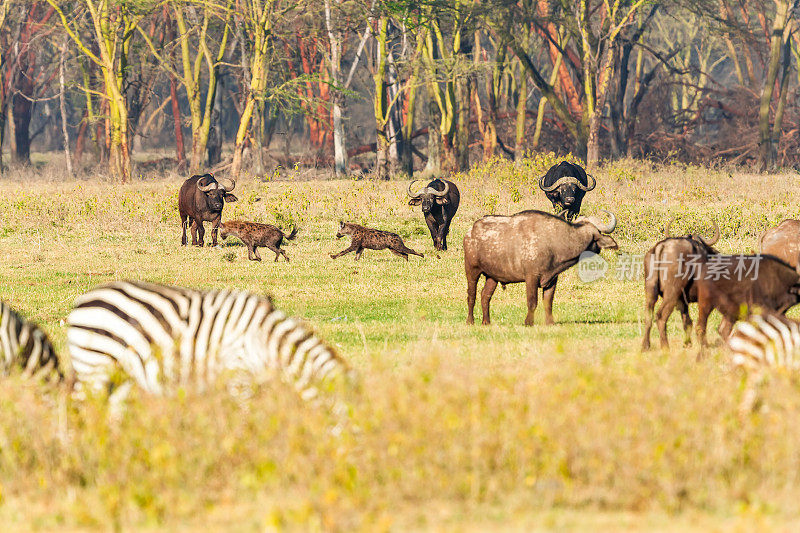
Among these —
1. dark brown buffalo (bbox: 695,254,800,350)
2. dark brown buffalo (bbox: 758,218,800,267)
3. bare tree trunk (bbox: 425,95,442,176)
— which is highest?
bare tree trunk (bbox: 425,95,442,176)

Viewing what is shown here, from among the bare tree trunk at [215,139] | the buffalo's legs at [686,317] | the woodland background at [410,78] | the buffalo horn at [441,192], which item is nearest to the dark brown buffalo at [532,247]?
the buffalo's legs at [686,317]

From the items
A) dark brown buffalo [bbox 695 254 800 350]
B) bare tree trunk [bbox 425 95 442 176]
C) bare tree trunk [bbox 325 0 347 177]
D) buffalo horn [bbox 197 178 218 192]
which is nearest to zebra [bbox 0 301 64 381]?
dark brown buffalo [bbox 695 254 800 350]

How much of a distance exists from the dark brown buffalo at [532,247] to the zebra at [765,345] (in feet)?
16.0

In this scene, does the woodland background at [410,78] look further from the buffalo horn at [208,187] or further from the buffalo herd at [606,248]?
the buffalo herd at [606,248]

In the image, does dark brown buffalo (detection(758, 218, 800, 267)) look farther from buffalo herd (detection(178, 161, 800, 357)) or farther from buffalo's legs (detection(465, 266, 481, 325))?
buffalo's legs (detection(465, 266, 481, 325))

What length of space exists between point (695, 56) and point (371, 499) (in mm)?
80623

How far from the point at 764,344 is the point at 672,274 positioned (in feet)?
8.94

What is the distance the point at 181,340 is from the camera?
733 cm

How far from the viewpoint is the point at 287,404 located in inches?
262

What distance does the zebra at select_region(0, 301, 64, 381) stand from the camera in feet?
25.3

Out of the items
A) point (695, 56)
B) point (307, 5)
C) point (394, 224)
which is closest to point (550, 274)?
point (394, 224)

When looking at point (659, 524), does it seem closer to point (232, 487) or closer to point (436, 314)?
point (232, 487)

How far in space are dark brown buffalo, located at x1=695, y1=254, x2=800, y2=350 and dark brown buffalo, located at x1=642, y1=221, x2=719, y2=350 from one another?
1.17 ft

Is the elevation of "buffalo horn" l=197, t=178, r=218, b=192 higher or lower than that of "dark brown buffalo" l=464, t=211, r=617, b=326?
higher
